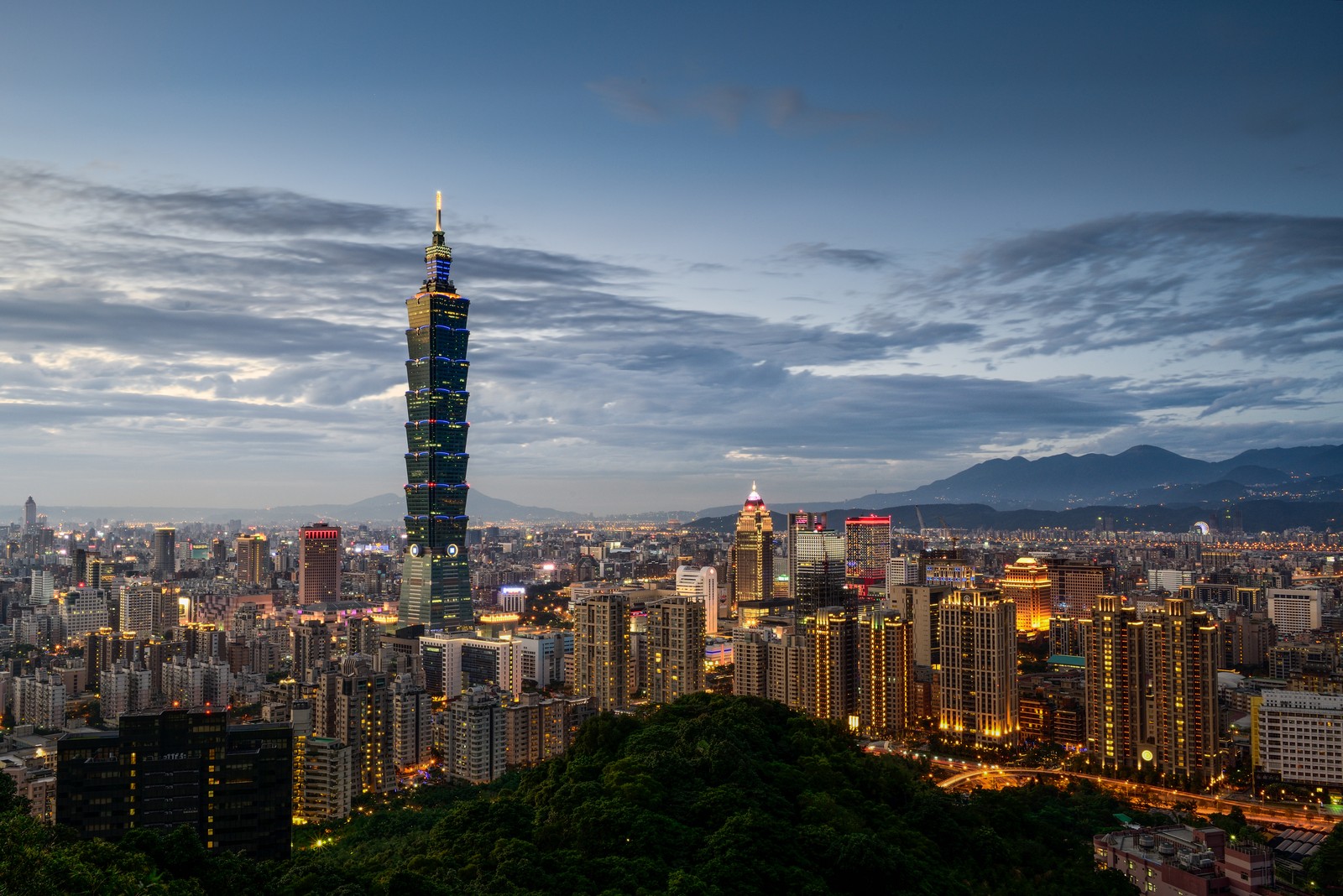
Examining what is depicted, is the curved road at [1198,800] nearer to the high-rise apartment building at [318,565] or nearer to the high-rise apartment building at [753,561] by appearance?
the high-rise apartment building at [753,561]

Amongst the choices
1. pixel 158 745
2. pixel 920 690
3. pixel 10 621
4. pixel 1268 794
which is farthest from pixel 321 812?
pixel 10 621

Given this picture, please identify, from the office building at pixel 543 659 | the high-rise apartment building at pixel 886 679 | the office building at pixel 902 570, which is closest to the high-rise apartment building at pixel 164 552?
the office building at pixel 543 659

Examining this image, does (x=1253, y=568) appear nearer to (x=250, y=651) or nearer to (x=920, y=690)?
(x=920, y=690)

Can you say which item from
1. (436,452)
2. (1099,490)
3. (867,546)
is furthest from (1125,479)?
(436,452)

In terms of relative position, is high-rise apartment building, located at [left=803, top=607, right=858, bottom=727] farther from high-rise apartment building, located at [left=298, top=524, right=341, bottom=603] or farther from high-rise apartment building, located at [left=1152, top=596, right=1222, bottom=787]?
high-rise apartment building, located at [left=298, top=524, right=341, bottom=603]

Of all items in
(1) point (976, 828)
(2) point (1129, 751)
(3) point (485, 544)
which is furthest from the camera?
(3) point (485, 544)

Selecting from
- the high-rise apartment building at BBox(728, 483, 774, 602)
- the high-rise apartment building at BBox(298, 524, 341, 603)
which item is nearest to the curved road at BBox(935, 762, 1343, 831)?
the high-rise apartment building at BBox(728, 483, 774, 602)
